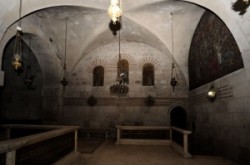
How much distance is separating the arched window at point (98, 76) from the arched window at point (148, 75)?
7.23 ft

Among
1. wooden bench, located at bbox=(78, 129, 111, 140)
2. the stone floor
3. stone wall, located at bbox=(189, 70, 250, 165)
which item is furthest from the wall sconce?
wooden bench, located at bbox=(78, 129, 111, 140)

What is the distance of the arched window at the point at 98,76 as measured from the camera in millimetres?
11609

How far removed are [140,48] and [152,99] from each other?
8.98 feet

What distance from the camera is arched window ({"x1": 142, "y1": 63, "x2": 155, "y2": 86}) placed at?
1138cm

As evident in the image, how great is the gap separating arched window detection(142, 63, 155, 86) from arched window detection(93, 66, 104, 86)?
7.23 ft

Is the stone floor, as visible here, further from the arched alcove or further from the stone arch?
the arched alcove

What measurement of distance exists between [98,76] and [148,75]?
2.64 metres

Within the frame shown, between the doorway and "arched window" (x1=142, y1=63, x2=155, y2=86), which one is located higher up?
"arched window" (x1=142, y1=63, x2=155, y2=86)

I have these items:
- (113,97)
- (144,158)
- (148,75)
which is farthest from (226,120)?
(113,97)

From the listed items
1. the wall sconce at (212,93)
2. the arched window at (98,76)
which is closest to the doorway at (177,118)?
the wall sconce at (212,93)

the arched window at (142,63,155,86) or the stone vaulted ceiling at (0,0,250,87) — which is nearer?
the stone vaulted ceiling at (0,0,250,87)

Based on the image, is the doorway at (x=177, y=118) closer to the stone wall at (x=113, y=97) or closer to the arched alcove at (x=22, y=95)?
the stone wall at (x=113, y=97)

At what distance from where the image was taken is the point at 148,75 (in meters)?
11.5

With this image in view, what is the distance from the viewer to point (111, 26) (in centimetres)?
961
